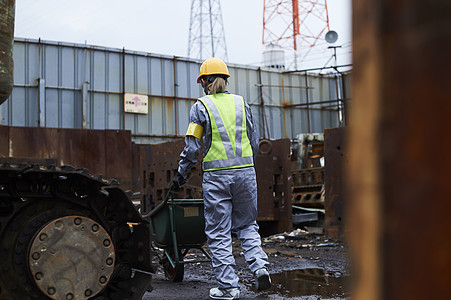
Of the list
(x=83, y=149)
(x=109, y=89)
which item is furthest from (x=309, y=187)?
(x=109, y=89)

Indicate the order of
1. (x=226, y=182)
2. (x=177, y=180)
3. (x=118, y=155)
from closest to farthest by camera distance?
(x=226, y=182), (x=177, y=180), (x=118, y=155)

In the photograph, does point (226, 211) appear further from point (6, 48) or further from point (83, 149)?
point (83, 149)

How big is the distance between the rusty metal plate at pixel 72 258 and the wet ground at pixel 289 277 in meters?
1.49

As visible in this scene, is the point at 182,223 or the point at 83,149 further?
the point at 83,149

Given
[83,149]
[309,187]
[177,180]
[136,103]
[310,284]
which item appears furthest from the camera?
[136,103]

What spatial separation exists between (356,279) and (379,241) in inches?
2.0

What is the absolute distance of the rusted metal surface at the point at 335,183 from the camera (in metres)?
7.29

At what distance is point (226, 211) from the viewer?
4594mm

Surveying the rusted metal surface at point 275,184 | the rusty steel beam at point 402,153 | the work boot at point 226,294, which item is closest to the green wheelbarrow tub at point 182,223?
the work boot at point 226,294

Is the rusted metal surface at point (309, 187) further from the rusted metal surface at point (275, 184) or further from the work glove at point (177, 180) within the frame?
the work glove at point (177, 180)

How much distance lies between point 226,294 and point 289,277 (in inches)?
56.9

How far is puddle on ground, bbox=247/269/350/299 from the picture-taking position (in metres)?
4.64

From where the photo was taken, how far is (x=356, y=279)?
512mm

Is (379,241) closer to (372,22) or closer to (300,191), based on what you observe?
(372,22)
